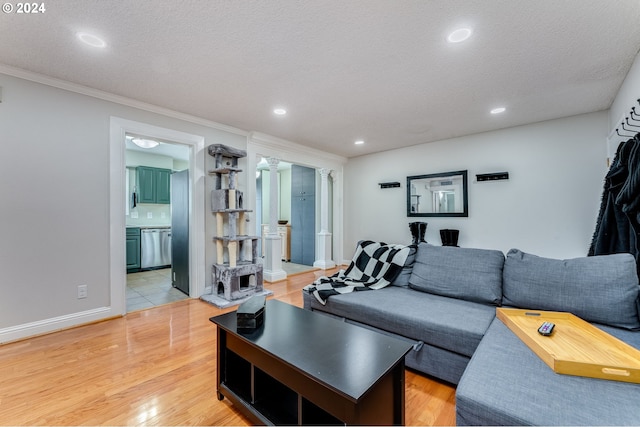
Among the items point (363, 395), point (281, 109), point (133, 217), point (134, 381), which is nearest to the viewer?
point (363, 395)

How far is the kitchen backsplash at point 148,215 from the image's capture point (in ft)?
18.0

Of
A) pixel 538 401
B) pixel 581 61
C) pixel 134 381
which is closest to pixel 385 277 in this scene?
pixel 538 401

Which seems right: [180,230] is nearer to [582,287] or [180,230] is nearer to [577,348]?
[577,348]

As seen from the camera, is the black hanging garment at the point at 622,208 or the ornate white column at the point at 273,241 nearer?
the black hanging garment at the point at 622,208

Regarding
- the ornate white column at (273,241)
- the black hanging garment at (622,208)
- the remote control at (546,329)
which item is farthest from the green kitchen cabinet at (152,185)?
the black hanging garment at (622,208)

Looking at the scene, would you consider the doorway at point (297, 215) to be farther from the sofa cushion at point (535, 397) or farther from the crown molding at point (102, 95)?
the sofa cushion at point (535, 397)

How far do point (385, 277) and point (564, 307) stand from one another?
1.28 meters

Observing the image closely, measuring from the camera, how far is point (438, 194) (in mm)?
4586

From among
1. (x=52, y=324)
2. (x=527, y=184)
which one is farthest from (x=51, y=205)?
(x=527, y=184)

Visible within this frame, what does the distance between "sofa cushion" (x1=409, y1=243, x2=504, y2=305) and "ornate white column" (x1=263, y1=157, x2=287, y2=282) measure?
2.76 metres

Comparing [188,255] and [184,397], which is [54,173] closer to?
[188,255]

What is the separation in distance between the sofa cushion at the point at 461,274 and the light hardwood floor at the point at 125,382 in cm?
70

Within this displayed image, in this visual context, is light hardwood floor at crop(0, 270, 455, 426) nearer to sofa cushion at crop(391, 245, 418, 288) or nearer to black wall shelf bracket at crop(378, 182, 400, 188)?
sofa cushion at crop(391, 245, 418, 288)

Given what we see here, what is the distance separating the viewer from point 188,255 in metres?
3.63
